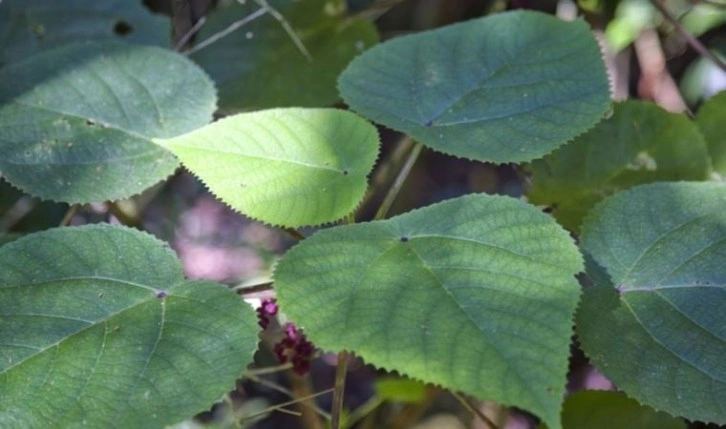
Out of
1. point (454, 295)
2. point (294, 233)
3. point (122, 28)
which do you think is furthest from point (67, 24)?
point (454, 295)

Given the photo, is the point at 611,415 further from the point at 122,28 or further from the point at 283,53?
the point at 122,28

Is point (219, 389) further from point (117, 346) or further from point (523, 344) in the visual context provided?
point (523, 344)

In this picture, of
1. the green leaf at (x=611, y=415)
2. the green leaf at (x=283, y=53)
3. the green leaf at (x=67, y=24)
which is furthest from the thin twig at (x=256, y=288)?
the green leaf at (x=67, y=24)

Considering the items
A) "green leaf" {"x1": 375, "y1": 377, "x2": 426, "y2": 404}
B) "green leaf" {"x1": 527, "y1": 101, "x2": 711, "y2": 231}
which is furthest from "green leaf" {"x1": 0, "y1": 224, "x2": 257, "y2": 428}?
"green leaf" {"x1": 375, "y1": 377, "x2": 426, "y2": 404}

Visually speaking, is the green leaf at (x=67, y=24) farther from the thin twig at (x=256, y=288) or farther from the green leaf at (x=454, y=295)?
the green leaf at (x=454, y=295)

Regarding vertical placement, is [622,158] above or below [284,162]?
below

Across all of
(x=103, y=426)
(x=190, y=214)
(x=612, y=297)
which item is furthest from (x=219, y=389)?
(x=190, y=214)
